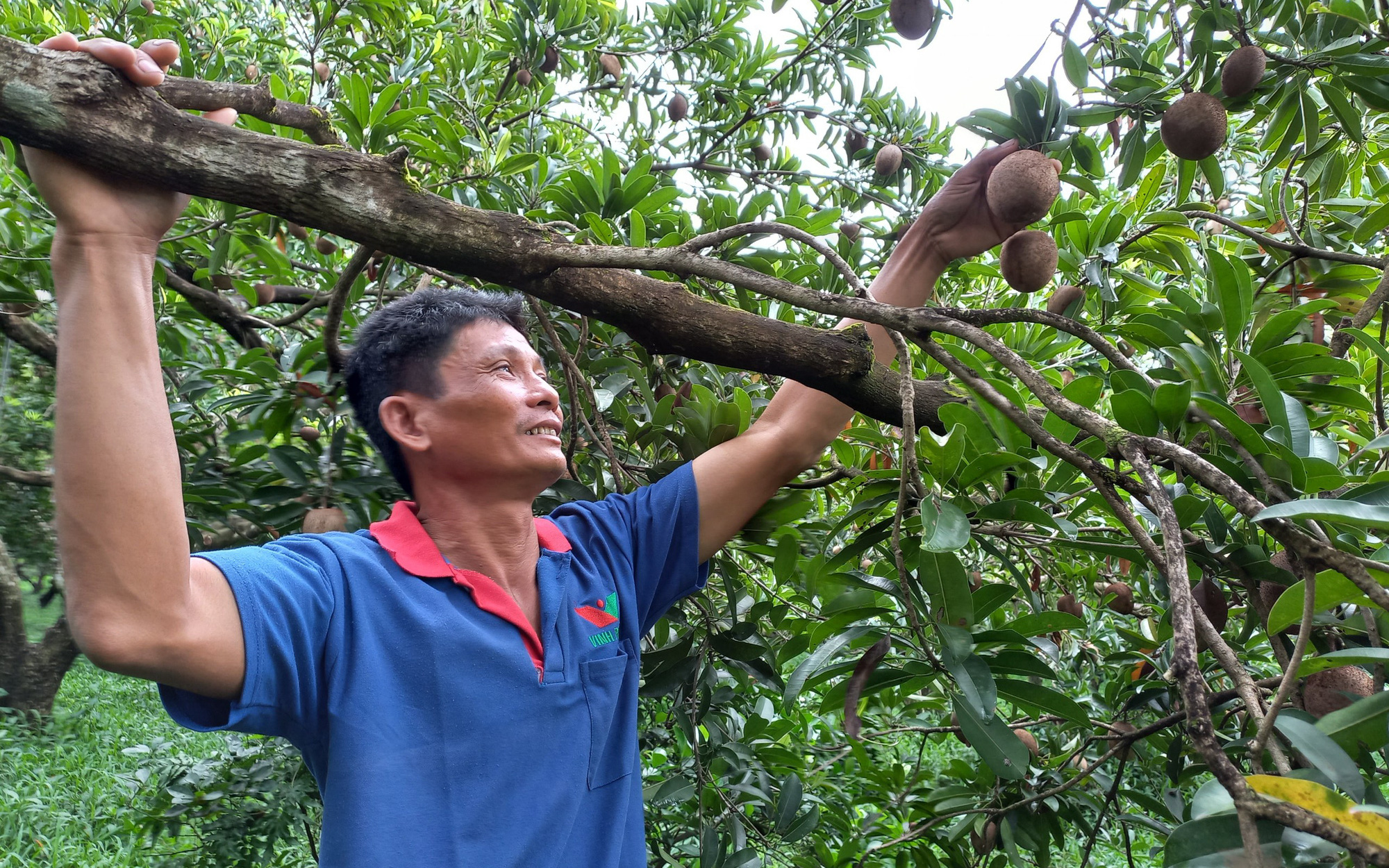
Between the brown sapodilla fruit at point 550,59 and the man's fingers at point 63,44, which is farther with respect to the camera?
the brown sapodilla fruit at point 550,59

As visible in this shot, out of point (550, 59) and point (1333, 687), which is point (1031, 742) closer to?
point (1333, 687)

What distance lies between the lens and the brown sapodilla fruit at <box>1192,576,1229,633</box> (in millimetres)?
1387

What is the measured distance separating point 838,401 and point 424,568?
0.74 m

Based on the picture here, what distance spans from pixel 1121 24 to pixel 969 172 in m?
0.33

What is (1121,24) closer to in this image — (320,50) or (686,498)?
(686,498)

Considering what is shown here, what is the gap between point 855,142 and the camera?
3627 mm

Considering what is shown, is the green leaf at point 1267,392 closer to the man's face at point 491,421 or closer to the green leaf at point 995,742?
the green leaf at point 995,742

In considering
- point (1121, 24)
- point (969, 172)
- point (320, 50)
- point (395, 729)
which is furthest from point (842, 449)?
point (320, 50)

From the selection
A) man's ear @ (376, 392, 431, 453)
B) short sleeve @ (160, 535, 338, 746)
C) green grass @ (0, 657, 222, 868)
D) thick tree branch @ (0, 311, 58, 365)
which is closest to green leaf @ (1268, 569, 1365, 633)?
short sleeve @ (160, 535, 338, 746)

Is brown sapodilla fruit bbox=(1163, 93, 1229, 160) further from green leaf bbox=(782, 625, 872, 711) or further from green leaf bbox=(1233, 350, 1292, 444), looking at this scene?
green leaf bbox=(782, 625, 872, 711)

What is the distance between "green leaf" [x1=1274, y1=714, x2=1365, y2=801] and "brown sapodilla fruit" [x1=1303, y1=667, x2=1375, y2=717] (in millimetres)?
418

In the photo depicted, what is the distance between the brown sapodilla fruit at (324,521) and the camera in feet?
5.63

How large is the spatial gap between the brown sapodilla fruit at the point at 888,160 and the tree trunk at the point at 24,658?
15.7 ft

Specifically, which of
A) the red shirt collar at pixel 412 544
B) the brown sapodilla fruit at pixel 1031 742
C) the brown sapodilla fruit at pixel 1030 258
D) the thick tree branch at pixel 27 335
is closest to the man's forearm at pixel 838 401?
the brown sapodilla fruit at pixel 1030 258
